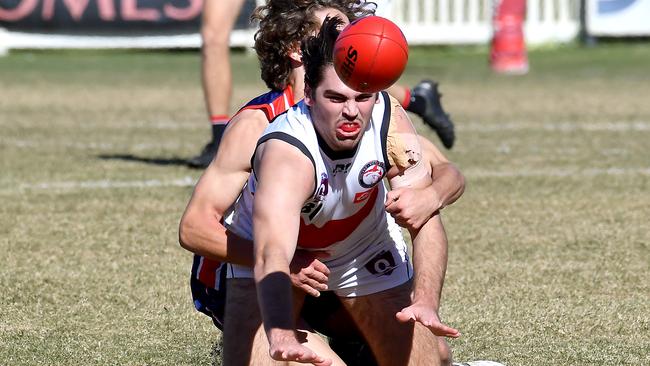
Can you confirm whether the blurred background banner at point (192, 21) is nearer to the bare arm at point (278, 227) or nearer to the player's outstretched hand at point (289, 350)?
the bare arm at point (278, 227)

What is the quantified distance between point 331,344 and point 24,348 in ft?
3.61

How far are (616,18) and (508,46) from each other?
12.9 feet

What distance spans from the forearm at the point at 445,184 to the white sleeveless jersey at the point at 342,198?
186mm

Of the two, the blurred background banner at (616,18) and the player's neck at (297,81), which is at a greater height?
the player's neck at (297,81)

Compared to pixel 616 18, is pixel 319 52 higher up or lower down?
higher up

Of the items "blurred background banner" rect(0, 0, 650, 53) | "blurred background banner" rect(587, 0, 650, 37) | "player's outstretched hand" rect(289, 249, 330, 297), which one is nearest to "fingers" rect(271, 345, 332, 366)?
"player's outstretched hand" rect(289, 249, 330, 297)

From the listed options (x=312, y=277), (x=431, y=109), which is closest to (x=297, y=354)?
(x=312, y=277)

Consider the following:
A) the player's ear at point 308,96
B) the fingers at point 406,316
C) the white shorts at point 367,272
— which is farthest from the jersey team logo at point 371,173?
the fingers at point 406,316

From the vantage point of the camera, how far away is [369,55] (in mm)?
3850

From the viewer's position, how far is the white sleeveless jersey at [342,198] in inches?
159

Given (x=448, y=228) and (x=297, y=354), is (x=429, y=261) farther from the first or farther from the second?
(x=448, y=228)

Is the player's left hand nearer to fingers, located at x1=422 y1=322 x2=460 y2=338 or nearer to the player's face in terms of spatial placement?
the player's face

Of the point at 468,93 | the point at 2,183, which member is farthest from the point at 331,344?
the point at 468,93

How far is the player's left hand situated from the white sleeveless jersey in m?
0.12
